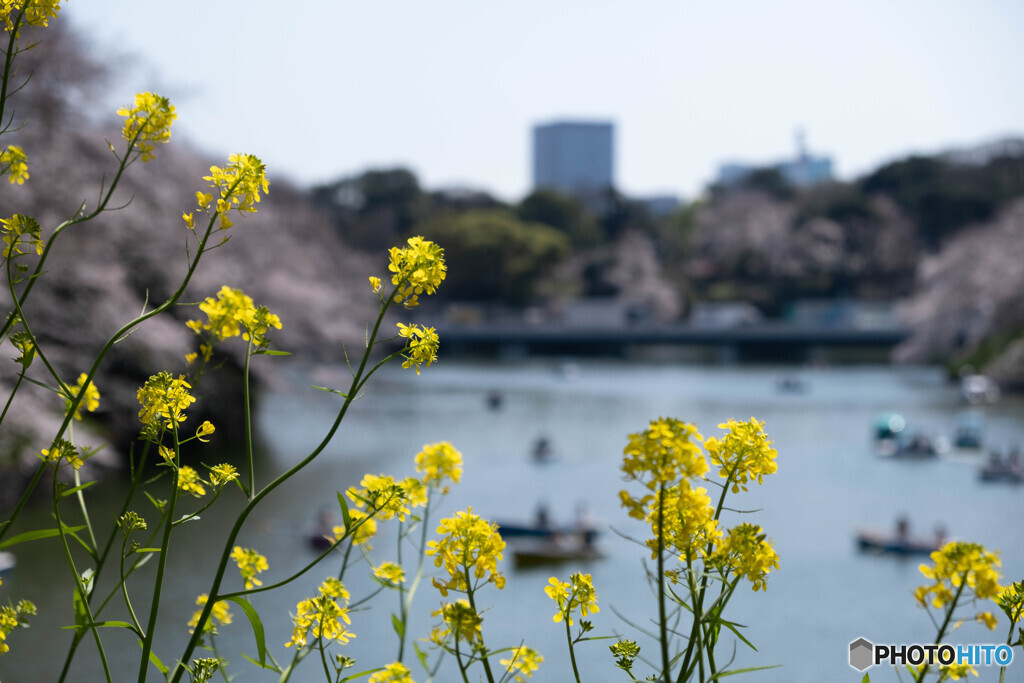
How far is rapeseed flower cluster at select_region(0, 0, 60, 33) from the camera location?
1.13m

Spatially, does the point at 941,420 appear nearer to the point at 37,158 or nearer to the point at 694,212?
the point at 37,158

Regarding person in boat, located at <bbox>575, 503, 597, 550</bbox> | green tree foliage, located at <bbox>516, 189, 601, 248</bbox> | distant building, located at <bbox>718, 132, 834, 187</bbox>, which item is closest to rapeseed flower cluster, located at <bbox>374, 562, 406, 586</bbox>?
person in boat, located at <bbox>575, 503, 597, 550</bbox>

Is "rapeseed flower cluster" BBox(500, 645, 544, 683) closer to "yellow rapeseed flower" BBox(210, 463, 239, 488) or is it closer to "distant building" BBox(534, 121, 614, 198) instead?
"yellow rapeseed flower" BBox(210, 463, 239, 488)

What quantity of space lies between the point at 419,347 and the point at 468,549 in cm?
26

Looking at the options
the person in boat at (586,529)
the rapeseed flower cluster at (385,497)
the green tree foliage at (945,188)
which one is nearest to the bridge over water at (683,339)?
the green tree foliage at (945,188)

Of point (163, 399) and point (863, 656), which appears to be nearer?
point (163, 399)

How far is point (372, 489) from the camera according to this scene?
114 centimetres

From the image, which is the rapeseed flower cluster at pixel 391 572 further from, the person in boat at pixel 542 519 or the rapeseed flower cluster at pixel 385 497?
the person in boat at pixel 542 519

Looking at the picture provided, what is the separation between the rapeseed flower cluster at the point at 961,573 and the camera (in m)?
0.98

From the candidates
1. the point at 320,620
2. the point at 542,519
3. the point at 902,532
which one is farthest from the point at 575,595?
the point at 902,532

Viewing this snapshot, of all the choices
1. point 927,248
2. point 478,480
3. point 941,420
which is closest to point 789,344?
point 927,248

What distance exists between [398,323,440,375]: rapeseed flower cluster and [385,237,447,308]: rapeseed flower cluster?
0.04m

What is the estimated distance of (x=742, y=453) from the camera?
1.07 metres

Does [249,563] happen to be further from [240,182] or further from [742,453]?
[742,453]
